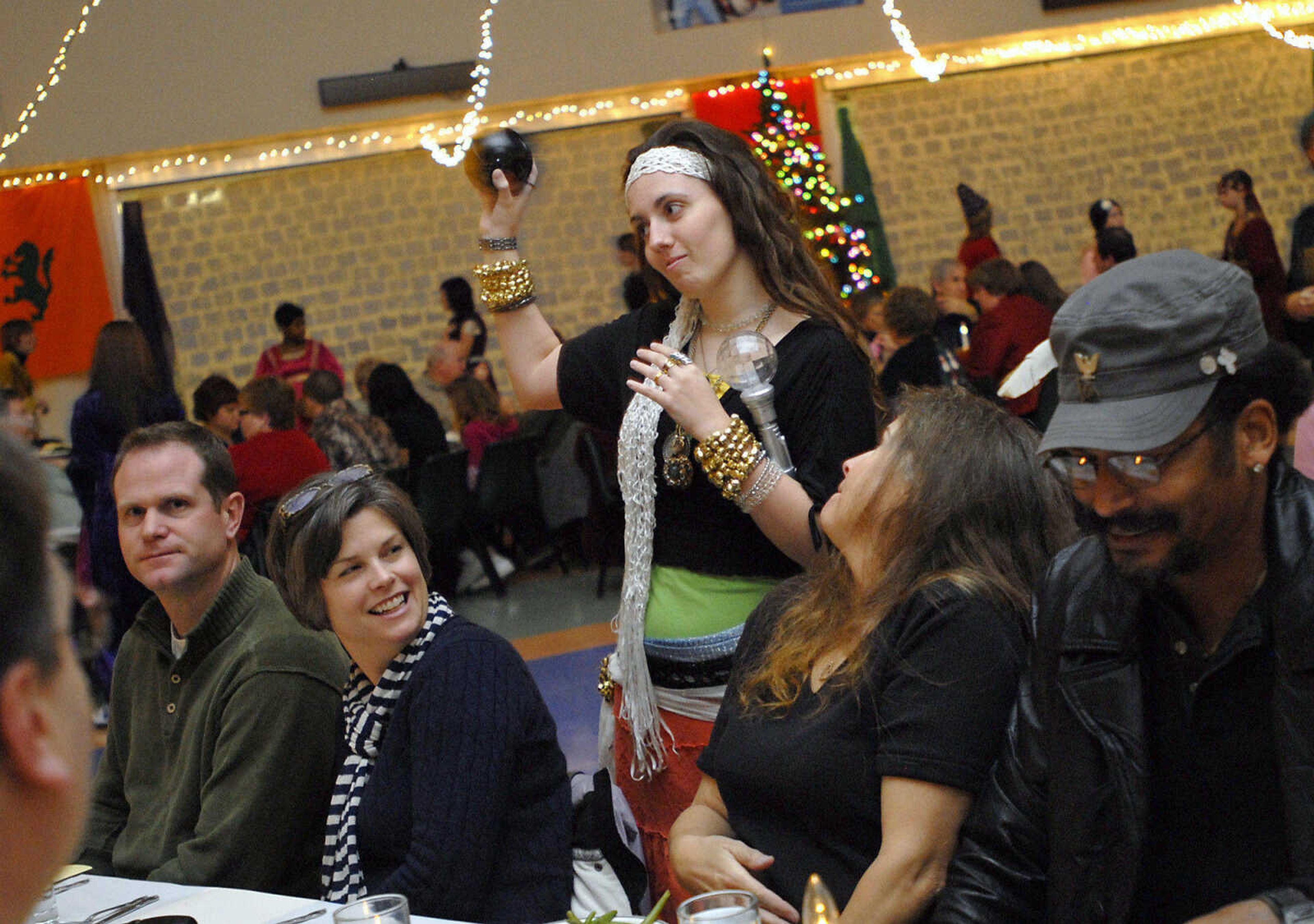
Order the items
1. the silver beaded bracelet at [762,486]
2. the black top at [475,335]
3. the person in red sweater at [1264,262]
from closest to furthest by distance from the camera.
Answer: the silver beaded bracelet at [762,486]
the person in red sweater at [1264,262]
the black top at [475,335]

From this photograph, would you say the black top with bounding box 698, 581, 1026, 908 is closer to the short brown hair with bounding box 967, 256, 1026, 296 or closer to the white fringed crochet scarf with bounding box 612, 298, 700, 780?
the white fringed crochet scarf with bounding box 612, 298, 700, 780

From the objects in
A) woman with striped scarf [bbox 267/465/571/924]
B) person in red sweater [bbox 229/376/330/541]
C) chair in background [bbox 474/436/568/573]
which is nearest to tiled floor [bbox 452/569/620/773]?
chair in background [bbox 474/436/568/573]

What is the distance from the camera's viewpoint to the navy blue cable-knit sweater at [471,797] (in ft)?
6.54

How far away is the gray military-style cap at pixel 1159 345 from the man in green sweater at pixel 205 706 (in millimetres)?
1491

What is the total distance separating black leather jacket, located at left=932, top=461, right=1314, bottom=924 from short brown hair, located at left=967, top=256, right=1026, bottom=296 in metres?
4.68

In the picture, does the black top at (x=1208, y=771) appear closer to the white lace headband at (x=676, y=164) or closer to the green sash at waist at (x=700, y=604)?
the green sash at waist at (x=700, y=604)

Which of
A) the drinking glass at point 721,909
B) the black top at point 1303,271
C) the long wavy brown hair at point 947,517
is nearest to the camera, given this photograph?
the drinking glass at point 721,909

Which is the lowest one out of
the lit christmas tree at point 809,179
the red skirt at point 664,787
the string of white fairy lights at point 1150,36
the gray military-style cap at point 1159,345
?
the red skirt at point 664,787

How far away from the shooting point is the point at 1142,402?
1392 mm

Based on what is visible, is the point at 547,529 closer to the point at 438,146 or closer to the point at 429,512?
the point at 429,512

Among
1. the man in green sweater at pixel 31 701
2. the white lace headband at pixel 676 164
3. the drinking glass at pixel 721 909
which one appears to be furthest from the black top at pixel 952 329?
the man in green sweater at pixel 31 701

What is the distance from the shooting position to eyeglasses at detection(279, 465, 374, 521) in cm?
228

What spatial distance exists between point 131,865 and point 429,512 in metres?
4.79

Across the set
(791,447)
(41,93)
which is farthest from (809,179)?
(791,447)
